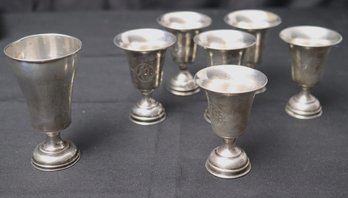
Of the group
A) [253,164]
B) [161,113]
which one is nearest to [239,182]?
[253,164]

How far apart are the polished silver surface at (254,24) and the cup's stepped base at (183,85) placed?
A: 7.3 inches

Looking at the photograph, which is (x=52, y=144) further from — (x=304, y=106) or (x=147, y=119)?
(x=304, y=106)

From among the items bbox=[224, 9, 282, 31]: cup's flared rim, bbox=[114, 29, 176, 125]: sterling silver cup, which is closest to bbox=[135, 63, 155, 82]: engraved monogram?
bbox=[114, 29, 176, 125]: sterling silver cup

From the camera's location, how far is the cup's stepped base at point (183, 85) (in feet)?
5.16

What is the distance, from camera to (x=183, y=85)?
5.16ft

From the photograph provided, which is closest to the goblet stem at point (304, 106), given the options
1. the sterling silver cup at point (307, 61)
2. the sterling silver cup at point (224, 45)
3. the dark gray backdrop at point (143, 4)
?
the sterling silver cup at point (307, 61)

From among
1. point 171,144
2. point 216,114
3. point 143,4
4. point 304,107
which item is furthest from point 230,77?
point 143,4

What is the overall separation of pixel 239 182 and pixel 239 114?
0.52ft

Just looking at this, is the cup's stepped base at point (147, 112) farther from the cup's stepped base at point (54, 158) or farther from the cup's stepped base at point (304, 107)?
A: the cup's stepped base at point (304, 107)

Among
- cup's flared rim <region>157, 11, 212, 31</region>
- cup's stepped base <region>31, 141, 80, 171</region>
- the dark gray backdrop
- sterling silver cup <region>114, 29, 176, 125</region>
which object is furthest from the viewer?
the dark gray backdrop

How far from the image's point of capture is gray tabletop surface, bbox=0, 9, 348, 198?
1.11 m

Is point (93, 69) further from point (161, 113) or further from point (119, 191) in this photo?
point (119, 191)

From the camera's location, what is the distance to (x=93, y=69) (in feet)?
5.86

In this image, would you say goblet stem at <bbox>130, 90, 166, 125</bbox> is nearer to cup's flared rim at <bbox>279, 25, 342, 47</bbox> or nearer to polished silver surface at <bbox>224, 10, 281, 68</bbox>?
polished silver surface at <bbox>224, 10, 281, 68</bbox>
